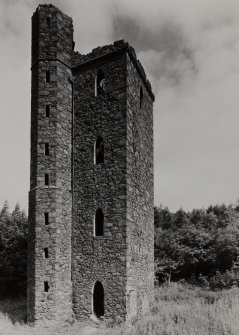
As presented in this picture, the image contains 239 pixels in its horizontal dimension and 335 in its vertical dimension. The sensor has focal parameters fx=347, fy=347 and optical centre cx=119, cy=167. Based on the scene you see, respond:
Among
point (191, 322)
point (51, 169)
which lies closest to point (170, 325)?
point (191, 322)

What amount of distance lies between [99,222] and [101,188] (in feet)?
5.18

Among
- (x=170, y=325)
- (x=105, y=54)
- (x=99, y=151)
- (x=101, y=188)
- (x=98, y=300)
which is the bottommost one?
(x=170, y=325)

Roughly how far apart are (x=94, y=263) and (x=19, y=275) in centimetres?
1213

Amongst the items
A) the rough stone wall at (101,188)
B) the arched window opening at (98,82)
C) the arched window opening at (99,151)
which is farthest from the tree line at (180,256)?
the arched window opening at (98,82)

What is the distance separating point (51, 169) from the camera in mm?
15930

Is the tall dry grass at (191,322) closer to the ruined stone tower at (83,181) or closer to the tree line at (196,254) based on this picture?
the ruined stone tower at (83,181)

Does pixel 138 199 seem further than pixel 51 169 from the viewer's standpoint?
Yes

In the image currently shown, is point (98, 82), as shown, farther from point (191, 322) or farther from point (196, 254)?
point (196, 254)

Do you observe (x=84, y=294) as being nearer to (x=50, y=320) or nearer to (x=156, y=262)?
(x=50, y=320)

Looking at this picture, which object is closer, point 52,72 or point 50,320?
point 50,320

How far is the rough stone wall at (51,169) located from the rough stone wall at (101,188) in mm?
439

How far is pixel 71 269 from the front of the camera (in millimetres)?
16016

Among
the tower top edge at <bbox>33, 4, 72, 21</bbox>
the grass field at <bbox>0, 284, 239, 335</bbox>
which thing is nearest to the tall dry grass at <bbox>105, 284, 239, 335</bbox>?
the grass field at <bbox>0, 284, 239, 335</bbox>

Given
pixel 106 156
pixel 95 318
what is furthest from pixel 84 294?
pixel 106 156
